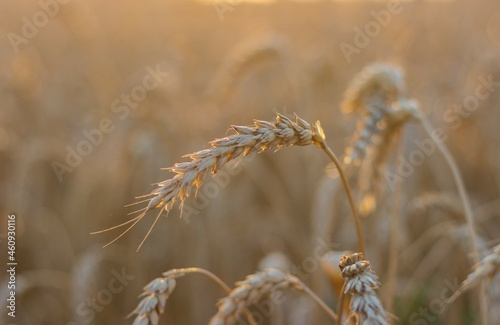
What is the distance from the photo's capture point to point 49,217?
331 cm

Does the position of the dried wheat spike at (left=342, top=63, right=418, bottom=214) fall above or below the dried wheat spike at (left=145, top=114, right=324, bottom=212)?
above

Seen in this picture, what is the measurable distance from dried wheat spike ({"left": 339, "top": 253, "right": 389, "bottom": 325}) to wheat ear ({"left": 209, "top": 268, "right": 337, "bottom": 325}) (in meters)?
0.17

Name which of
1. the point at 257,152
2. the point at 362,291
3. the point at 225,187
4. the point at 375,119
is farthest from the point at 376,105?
the point at 225,187

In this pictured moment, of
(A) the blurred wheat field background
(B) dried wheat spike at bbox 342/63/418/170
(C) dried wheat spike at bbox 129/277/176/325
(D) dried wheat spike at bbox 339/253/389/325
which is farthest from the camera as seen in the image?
(A) the blurred wheat field background

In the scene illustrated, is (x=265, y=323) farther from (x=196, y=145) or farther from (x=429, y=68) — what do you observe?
(x=429, y=68)

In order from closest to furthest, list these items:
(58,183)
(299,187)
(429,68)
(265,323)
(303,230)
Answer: (265,323), (303,230), (299,187), (58,183), (429,68)

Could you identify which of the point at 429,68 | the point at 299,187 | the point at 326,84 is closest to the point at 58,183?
the point at 299,187

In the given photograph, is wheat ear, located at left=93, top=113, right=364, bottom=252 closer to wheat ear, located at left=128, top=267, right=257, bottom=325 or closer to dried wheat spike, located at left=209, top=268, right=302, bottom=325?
wheat ear, located at left=128, top=267, right=257, bottom=325

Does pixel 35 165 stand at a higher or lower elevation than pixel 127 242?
higher

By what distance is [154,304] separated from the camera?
3.69 feet

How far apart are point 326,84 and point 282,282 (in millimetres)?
3027

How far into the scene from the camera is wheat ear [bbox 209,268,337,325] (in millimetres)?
1212

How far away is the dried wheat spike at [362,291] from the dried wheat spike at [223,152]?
23cm

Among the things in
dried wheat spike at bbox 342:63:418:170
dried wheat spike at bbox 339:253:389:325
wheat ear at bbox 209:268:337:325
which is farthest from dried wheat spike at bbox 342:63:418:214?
dried wheat spike at bbox 339:253:389:325
